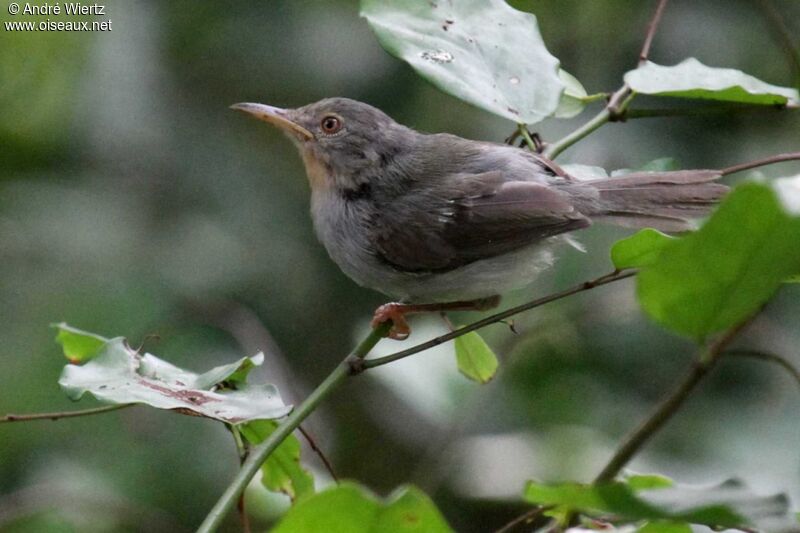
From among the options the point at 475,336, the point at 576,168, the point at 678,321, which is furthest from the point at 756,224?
the point at 576,168

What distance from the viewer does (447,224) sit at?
3.82 m

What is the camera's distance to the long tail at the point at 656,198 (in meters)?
3.35

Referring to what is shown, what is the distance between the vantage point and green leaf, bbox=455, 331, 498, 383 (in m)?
3.12

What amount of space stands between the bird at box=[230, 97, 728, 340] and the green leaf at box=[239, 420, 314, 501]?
2.17 ft

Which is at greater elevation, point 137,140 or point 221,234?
point 137,140

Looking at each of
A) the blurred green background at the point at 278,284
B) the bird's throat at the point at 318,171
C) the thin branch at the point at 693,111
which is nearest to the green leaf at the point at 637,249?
the thin branch at the point at 693,111

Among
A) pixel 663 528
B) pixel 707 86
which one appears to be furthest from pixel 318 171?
pixel 663 528

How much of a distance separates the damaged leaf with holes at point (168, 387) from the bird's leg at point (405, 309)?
0.65m

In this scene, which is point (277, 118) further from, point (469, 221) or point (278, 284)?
point (278, 284)

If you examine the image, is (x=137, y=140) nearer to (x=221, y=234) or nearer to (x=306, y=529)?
(x=221, y=234)

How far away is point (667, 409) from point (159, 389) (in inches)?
49.2

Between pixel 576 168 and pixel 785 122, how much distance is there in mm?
2447

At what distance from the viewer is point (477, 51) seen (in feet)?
9.66

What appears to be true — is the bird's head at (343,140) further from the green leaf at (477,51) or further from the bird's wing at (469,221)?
the green leaf at (477,51)
